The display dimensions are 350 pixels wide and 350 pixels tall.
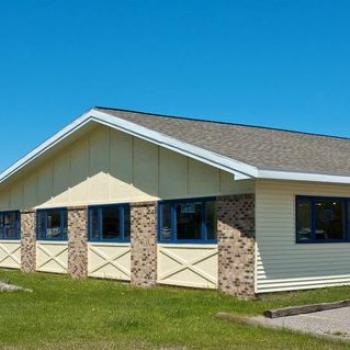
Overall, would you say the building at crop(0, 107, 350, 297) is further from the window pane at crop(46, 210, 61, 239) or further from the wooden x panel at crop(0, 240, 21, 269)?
the wooden x panel at crop(0, 240, 21, 269)

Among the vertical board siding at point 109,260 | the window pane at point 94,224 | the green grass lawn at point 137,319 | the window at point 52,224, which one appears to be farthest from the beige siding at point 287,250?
the window at point 52,224

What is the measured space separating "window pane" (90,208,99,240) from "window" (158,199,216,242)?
337 cm

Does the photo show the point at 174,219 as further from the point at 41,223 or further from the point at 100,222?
the point at 41,223

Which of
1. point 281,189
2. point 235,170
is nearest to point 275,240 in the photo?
point 281,189

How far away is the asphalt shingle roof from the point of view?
14891 millimetres

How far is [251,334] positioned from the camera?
10.2 m

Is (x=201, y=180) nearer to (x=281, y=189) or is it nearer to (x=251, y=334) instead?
(x=281, y=189)

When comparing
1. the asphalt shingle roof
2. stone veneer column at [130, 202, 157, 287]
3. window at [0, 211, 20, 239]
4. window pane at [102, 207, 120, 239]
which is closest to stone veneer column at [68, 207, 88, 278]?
window pane at [102, 207, 120, 239]

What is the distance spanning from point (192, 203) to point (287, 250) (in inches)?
106

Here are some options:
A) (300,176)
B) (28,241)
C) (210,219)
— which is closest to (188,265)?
(210,219)

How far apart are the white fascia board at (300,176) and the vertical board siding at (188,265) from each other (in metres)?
2.65

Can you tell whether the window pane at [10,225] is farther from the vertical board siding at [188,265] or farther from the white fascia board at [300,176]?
the white fascia board at [300,176]

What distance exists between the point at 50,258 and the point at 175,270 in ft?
23.0

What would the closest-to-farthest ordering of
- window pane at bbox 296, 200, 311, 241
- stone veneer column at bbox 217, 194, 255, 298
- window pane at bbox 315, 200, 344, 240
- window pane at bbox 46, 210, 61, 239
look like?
stone veneer column at bbox 217, 194, 255, 298 < window pane at bbox 296, 200, 311, 241 < window pane at bbox 315, 200, 344, 240 < window pane at bbox 46, 210, 61, 239
